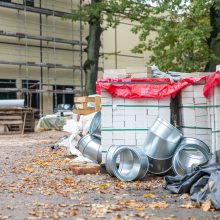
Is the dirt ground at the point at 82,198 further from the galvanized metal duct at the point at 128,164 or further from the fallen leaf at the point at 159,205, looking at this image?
the galvanized metal duct at the point at 128,164

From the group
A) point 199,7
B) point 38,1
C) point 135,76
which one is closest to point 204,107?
point 135,76

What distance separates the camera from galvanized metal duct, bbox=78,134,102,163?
1048cm

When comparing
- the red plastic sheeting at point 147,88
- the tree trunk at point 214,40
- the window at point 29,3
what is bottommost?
the red plastic sheeting at point 147,88

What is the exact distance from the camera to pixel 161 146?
357 inches

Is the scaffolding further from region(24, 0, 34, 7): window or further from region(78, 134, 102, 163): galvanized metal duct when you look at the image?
region(78, 134, 102, 163): galvanized metal duct

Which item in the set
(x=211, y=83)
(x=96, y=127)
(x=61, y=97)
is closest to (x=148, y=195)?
(x=211, y=83)

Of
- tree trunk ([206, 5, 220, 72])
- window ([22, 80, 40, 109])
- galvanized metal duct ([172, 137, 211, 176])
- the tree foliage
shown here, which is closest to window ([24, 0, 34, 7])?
window ([22, 80, 40, 109])

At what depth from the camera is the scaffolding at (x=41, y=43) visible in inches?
1180

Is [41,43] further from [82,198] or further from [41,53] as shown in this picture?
[82,198]

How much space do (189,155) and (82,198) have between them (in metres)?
2.69

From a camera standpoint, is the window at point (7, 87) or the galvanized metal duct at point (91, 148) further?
the window at point (7, 87)

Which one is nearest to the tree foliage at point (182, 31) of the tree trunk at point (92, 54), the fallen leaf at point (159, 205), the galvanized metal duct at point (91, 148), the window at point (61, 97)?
the tree trunk at point (92, 54)

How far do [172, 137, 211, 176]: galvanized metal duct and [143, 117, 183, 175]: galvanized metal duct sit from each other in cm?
18

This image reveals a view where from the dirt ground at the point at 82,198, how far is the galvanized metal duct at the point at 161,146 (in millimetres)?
261
